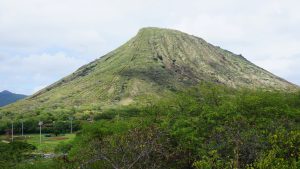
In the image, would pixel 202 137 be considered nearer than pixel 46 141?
Yes

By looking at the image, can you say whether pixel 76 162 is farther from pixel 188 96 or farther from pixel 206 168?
pixel 188 96

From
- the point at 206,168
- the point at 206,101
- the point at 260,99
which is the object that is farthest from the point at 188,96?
the point at 206,168

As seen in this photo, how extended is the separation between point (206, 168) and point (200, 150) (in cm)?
1002

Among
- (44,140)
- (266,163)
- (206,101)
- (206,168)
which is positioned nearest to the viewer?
(266,163)

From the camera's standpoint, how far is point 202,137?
4141cm

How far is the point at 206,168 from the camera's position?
28141 millimetres

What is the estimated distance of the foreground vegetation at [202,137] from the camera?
3006 cm

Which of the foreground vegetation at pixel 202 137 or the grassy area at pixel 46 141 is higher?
the foreground vegetation at pixel 202 137

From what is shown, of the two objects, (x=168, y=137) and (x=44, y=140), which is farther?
(x=44, y=140)

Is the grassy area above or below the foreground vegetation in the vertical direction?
below

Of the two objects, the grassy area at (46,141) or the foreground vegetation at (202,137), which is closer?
the foreground vegetation at (202,137)

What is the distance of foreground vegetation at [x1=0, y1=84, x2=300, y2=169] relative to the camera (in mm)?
30062

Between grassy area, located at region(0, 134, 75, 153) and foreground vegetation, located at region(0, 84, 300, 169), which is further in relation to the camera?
grassy area, located at region(0, 134, 75, 153)

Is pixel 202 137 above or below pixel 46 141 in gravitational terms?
above
